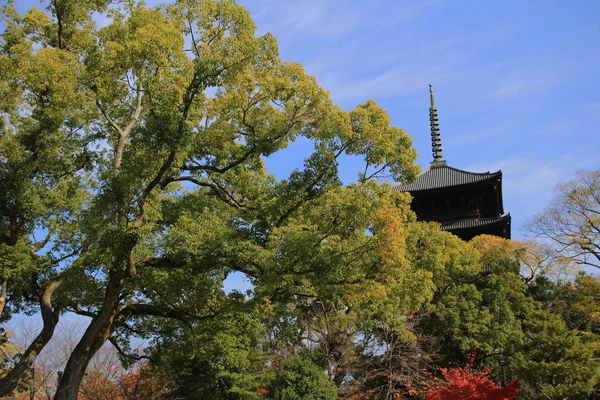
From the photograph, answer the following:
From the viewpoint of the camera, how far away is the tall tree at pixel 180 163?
8.48m

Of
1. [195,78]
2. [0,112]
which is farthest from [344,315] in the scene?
[0,112]

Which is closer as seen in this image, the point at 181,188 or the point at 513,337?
the point at 181,188

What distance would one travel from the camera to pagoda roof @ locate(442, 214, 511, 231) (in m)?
24.4

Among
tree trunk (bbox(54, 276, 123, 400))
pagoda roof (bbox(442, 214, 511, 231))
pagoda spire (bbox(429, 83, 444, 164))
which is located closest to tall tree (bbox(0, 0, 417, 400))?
tree trunk (bbox(54, 276, 123, 400))

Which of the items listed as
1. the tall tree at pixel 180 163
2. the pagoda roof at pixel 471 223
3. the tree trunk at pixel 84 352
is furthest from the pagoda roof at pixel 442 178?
the tree trunk at pixel 84 352

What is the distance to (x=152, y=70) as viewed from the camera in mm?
8469

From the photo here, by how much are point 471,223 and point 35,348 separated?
19.9m

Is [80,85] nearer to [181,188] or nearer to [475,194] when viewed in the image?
[181,188]

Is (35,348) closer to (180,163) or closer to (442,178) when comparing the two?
(180,163)

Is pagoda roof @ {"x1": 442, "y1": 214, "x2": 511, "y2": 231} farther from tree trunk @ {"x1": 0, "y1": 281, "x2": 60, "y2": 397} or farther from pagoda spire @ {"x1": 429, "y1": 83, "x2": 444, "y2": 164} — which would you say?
tree trunk @ {"x1": 0, "y1": 281, "x2": 60, "y2": 397}

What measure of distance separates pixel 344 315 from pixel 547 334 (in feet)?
20.6

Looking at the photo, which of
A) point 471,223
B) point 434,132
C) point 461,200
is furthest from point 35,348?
point 434,132

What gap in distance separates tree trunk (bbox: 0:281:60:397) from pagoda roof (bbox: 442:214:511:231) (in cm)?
1785

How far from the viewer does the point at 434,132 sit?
32.7 meters
